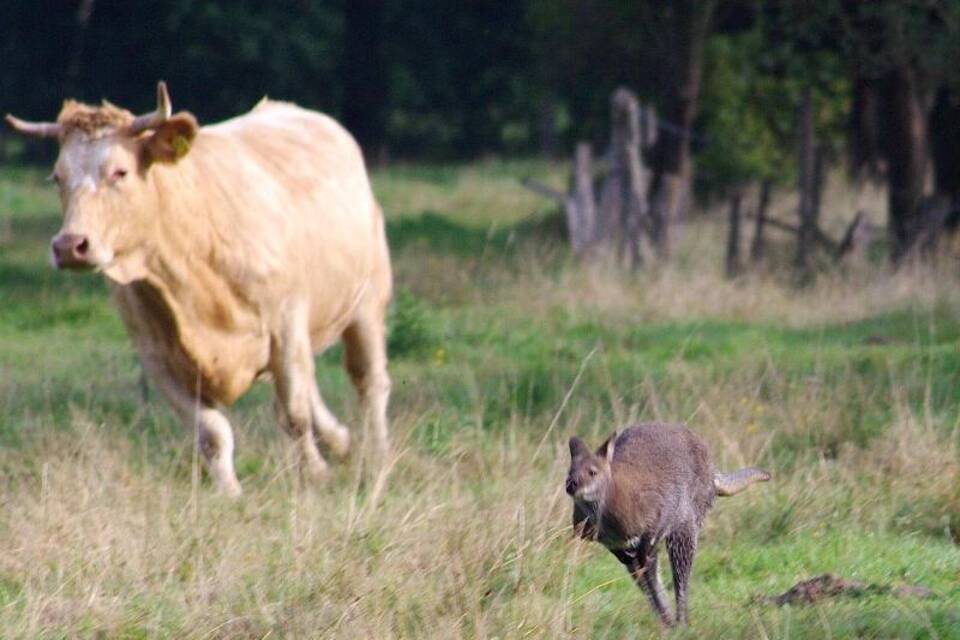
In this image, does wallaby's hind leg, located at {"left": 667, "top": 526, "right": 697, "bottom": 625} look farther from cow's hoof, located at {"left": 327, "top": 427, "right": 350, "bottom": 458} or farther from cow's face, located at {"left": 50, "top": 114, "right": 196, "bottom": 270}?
cow's hoof, located at {"left": 327, "top": 427, "right": 350, "bottom": 458}

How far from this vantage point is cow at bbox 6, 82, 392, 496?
7.81 meters

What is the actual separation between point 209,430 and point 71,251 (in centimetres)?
117

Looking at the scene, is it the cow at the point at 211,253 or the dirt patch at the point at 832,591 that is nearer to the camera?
the dirt patch at the point at 832,591

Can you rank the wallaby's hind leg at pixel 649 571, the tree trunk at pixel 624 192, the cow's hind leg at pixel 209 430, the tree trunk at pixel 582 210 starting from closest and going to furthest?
the wallaby's hind leg at pixel 649 571, the cow's hind leg at pixel 209 430, the tree trunk at pixel 624 192, the tree trunk at pixel 582 210

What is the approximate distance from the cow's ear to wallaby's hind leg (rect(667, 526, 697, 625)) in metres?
3.14

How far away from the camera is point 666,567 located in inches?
268

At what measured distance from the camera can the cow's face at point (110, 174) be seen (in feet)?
25.0

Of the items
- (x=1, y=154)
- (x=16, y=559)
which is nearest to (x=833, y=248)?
(x=16, y=559)

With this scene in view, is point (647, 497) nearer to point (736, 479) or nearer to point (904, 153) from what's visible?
point (736, 479)

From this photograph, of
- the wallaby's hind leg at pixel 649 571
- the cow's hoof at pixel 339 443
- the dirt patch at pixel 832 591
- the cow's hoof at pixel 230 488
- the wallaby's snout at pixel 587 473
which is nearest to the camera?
the wallaby's snout at pixel 587 473

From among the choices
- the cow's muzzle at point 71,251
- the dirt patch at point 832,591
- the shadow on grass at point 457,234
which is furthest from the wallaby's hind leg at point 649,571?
the shadow on grass at point 457,234

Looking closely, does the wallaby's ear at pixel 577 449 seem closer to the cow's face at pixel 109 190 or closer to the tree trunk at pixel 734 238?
the cow's face at pixel 109 190

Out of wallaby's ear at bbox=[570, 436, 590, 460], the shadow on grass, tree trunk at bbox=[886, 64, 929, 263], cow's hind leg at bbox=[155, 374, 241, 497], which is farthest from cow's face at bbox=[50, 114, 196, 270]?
tree trunk at bbox=[886, 64, 929, 263]

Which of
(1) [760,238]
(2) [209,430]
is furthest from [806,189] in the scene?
(2) [209,430]
